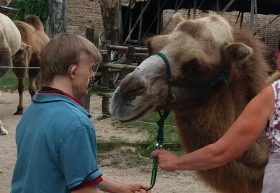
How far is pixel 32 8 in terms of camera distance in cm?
2547

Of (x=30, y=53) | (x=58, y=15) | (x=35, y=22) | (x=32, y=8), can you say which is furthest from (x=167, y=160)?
(x=32, y=8)

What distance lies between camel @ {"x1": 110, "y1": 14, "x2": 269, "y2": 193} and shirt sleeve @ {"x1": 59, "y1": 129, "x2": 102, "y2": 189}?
906mm

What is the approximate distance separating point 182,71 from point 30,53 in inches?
337

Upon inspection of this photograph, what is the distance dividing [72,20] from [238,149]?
22.8m

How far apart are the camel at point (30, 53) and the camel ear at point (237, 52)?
8.08 metres

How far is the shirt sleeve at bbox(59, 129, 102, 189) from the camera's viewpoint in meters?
2.27

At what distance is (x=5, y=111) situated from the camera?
39.5 feet

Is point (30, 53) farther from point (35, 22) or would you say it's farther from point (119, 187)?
point (119, 187)

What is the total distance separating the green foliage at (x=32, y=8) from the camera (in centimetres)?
2528

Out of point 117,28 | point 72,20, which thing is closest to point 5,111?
point 117,28

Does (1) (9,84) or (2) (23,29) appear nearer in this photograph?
(2) (23,29)

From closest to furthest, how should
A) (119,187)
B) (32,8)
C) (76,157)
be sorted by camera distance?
(76,157) → (119,187) → (32,8)

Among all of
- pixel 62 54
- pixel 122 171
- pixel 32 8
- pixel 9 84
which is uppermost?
pixel 62 54

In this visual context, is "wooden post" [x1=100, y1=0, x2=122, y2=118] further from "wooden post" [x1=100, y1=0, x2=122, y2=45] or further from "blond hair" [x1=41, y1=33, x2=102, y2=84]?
"blond hair" [x1=41, y1=33, x2=102, y2=84]
